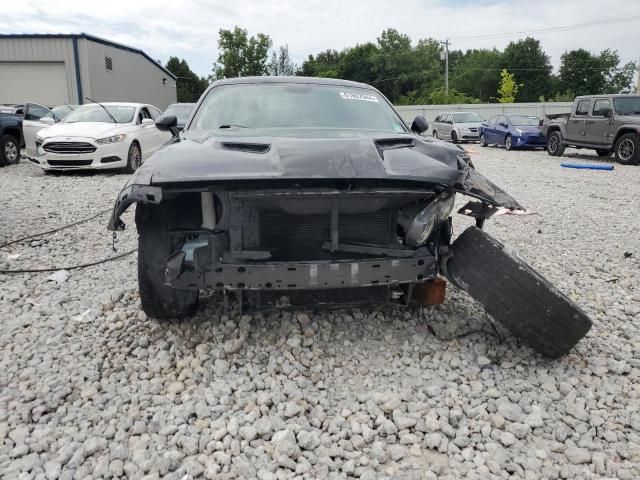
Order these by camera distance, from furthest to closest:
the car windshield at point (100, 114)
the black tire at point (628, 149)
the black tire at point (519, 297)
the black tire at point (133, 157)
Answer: the black tire at point (628, 149), the car windshield at point (100, 114), the black tire at point (133, 157), the black tire at point (519, 297)

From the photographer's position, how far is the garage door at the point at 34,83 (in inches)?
1033

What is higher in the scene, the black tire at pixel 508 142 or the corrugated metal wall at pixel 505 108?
the corrugated metal wall at pixel 505 108

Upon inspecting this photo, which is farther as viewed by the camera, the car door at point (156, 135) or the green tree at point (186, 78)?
the green tree at point (186, 78)

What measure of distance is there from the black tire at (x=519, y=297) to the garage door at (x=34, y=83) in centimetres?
2815

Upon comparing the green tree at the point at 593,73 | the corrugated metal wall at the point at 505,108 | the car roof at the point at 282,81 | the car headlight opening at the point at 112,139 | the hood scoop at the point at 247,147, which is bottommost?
the car headlight opening at the point at 112,139

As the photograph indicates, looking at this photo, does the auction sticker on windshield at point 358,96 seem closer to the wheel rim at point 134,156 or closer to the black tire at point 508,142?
the wheel rim at point 134,156

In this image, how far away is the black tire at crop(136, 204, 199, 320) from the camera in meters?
2.93

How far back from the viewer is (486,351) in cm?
301

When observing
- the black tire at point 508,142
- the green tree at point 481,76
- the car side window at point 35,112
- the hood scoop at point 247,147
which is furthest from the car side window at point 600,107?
the green tree at point 481,76

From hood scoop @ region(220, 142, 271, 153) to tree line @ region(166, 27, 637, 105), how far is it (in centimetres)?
5746

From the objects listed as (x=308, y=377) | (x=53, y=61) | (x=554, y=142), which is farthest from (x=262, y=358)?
(x=53, y=61)

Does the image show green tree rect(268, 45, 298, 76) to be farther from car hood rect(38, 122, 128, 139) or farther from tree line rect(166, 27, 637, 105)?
car hood rect(38, 122, 128, 139)

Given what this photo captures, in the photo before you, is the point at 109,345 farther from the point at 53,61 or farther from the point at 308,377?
the point at 53,61

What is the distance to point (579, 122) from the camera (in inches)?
572
